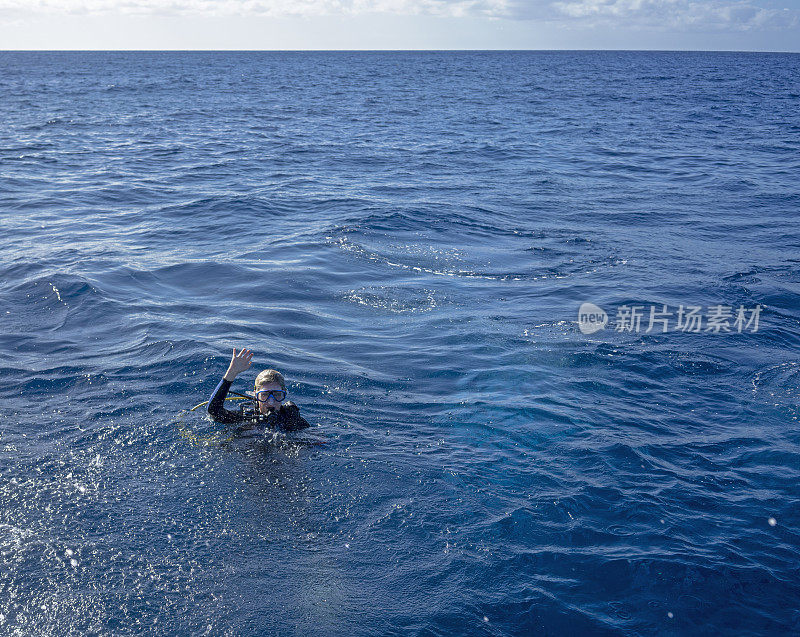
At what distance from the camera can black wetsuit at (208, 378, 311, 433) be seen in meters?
8.29

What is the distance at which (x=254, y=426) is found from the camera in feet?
27.9

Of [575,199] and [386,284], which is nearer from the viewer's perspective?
[386,284]

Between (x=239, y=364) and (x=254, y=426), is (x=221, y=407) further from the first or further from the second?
(x=239, y=364)

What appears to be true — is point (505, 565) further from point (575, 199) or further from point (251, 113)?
point (251, 113)

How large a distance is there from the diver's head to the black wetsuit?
0.18 m

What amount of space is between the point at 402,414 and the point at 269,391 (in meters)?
2.05

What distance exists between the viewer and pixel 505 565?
6.63 m

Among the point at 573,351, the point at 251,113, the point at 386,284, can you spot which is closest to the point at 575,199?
the point at 386,284

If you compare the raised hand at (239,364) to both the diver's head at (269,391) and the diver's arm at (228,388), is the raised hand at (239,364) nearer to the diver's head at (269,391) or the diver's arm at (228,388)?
the diver's arm at (228,388)

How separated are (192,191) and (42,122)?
72.5ft

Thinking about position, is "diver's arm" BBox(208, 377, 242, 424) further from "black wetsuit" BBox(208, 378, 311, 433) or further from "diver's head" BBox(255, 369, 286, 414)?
"diver's head" BBox(255, 369, 286, 414)

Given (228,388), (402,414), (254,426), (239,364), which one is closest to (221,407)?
(228,388)

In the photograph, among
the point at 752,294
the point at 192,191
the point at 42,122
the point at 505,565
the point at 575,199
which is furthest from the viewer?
the point at 42,122

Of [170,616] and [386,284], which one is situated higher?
[386,284]
